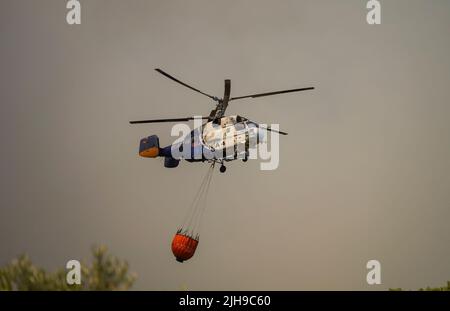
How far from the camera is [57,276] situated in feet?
106

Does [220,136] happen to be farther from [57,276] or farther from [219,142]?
[57,276]

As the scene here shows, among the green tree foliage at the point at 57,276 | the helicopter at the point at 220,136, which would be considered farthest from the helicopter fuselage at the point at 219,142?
the green tree foliage at the point at 57,276

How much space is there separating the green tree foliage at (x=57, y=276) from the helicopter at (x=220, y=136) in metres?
8.59

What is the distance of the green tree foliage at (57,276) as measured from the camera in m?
32.0

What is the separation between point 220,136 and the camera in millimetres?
34969

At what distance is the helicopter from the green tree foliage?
8.59 m

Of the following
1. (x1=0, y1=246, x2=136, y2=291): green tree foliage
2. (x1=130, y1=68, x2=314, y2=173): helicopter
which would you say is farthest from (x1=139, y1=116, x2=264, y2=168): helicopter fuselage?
(x1=0, y1=246, x2=136, y2=291): green tree foliage

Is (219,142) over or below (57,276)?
over

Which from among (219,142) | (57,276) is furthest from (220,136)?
(57,276)

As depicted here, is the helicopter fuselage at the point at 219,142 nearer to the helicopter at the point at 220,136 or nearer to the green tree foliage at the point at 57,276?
the helicopter at the point at 220,136

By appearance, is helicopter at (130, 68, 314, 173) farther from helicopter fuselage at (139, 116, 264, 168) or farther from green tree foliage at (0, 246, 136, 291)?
green tree foliage at (0, 246, 136, 291)

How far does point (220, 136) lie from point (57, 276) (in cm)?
1255
